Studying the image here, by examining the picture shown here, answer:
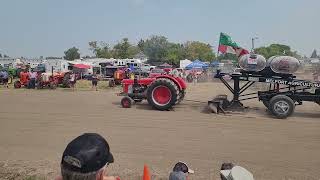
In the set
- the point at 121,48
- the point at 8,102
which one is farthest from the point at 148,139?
the point at 121,48

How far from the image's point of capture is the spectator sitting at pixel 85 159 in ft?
7.22

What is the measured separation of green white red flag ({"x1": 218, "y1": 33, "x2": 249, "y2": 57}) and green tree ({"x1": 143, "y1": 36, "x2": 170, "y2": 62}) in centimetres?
7605

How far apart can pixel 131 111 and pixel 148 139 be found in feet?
15.6

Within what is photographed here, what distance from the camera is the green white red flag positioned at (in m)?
15.1

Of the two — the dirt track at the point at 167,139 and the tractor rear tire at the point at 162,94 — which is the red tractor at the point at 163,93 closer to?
the tractor rear tire at the point at 162,94

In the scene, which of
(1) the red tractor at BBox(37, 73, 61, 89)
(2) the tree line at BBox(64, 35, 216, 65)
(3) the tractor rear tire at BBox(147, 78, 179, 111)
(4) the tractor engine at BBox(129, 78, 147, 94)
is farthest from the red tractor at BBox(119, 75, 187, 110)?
(2) the tree line at BBox(64, 35, 216, 65)

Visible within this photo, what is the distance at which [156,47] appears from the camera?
107 m

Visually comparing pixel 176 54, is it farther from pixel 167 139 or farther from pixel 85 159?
pixel 85 159

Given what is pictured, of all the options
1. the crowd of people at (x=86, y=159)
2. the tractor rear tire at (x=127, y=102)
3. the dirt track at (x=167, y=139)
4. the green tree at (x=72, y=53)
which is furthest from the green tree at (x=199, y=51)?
the crowd of people at (x=86, y=159)

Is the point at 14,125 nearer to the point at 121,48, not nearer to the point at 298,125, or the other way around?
the point at 298,125

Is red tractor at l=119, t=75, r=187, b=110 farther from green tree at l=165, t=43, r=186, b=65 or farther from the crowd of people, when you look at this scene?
green tree at l=165, t=43, r=186, b=65

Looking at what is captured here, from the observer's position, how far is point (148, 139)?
9.81 metres

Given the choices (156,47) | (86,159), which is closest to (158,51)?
(156,47)

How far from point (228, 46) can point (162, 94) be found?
2.76 metres
